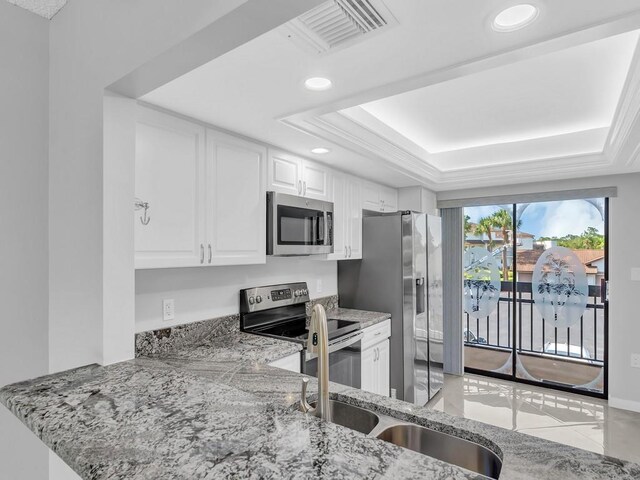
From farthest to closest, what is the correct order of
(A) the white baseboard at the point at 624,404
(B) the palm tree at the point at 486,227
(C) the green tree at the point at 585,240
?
(B) the palm tree at the point at 486,227, (C) the green tree at the point at 585,240, (A) the white baseboard at the point at 624,404

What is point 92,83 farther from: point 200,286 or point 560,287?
point 560,287

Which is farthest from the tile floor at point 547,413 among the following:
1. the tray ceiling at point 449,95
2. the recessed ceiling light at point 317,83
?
the recessed ceiling light at point 317,83

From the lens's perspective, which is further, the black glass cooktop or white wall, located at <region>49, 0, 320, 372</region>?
the black glass cooktop

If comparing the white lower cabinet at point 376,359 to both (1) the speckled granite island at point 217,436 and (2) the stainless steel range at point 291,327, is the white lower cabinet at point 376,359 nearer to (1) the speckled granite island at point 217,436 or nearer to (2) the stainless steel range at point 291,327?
(2) the stainless steel range at point 291,327

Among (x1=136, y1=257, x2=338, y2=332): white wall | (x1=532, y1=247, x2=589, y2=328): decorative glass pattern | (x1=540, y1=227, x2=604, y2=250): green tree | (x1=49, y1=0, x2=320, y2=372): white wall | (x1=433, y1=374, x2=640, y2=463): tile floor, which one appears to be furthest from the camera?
(x1=532, y1=247, x2=589, y2=328): decorative glass pattern

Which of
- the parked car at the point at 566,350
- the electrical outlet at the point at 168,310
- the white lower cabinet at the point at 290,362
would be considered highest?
the electrical outlet at the point at 168,310

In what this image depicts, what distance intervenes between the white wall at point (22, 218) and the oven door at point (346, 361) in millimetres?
1614

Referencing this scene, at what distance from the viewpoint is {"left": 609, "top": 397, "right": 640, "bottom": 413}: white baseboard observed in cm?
356

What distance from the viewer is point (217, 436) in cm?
89

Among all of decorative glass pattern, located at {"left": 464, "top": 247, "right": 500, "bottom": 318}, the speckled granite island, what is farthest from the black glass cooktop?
decorative glass pattern, located at {"left": 464, "top": 247, "right": 500, "bottom": 318}

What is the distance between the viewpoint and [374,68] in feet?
4.79

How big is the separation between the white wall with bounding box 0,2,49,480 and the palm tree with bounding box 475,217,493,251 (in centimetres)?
425

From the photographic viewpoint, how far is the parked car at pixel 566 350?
4004mm

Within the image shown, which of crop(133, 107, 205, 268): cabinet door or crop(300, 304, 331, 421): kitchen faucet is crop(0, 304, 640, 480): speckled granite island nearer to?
crop(300, 304, 331, 421): kitchen faucet
